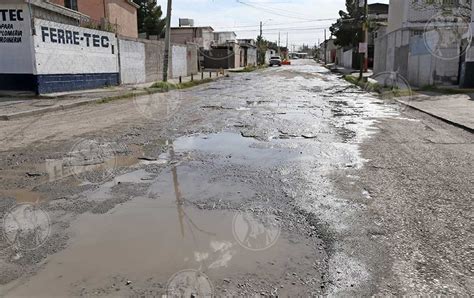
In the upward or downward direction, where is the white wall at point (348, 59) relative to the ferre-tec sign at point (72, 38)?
downward

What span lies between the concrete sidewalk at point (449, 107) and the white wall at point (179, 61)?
67.2ft

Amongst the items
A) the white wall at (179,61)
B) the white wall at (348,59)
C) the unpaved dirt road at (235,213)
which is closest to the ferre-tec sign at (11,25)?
the unpaved dirt road at (235,213)

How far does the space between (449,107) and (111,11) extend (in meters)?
27.1

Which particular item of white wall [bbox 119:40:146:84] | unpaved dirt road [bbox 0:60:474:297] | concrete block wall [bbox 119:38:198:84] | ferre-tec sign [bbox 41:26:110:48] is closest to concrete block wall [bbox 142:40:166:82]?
concrete block wall [bbox 119:38:198:84]

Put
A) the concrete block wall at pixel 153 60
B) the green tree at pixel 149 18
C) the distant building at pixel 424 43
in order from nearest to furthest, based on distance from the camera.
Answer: the distant building at pixel 424 43 < the concrete block wall at pixel 153 60 < the green tree at pixel 149 18

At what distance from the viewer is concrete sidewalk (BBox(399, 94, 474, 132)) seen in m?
12.0

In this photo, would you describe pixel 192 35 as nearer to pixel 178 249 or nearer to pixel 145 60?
pixel 145 60

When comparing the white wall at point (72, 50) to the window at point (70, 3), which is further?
the window at point (70, 3)

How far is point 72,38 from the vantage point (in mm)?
20062

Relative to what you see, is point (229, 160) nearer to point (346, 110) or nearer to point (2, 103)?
point (346, 110)

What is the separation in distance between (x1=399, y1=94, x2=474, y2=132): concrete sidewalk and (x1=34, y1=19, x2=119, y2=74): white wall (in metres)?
14.1

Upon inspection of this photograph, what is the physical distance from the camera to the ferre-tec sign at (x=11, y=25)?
1717cm

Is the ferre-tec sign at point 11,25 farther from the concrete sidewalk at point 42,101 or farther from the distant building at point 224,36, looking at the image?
the distant building at point 224,36

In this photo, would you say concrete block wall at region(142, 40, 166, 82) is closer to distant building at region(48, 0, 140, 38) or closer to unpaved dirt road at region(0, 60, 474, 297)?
distant building at region(48, 0, 140, 38)
